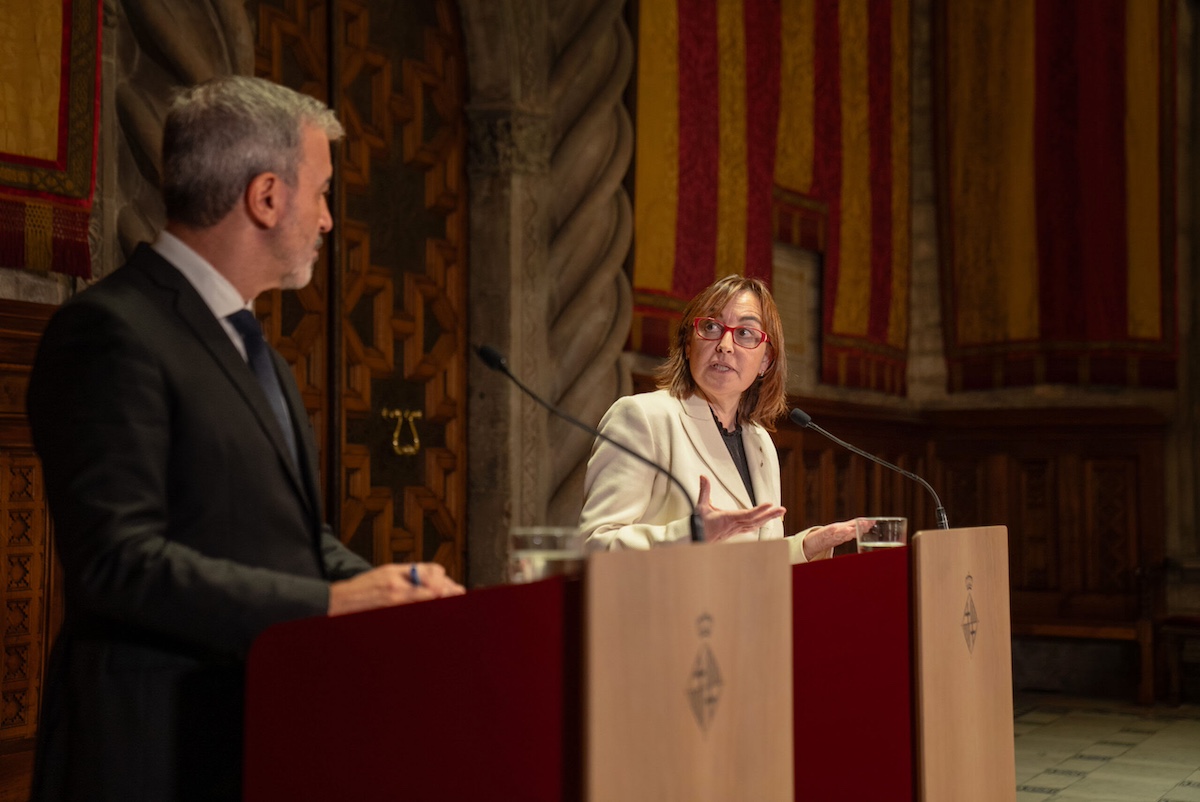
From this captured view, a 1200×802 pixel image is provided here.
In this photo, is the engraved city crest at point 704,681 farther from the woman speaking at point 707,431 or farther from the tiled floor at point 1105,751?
the tiled floor at point 1105,751

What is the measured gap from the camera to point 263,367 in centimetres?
180

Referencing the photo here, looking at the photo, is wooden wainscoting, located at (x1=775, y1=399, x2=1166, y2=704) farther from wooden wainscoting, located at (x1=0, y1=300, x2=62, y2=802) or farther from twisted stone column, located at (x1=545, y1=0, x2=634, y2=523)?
wooden wainscoting, located at (x1=0, y1=300, x2=62, y2=802)

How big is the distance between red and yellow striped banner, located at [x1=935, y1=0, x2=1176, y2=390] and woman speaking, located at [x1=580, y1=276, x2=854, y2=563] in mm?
5170

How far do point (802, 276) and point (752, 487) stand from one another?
172 inches

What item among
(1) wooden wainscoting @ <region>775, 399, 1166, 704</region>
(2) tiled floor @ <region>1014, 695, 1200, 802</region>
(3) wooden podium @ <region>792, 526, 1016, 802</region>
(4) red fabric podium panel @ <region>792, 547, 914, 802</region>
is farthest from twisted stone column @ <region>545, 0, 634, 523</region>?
(4) red fabric podium panel @ <region>792, 547, 914, 802</region>

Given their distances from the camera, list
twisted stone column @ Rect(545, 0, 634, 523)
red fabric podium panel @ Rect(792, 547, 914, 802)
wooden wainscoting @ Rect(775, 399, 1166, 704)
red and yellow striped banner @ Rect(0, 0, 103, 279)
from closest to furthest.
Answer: red fabric podium panel @ Rect(792, 547, 914, 802), red and yellow striped banner @ Rect(0, 0, 103, 279), twisted stone column @ Rect(545, 0, 634, 523), wooden wainscoting @ Rect(775, 399, 1166, 704)

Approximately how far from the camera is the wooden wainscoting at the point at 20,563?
3.36 meters

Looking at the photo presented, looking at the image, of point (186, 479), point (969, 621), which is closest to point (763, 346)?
point (969, 621)

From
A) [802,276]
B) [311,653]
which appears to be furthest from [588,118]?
[311,653]

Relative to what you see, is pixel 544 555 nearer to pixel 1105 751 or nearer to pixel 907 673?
pixel 907 673

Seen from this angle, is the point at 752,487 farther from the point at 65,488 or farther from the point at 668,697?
the point at 65,488

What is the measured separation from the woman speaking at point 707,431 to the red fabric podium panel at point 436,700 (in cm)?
129

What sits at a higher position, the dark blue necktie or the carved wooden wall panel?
the carved wooden wall panel

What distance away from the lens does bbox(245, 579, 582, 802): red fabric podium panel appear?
1446 mm
